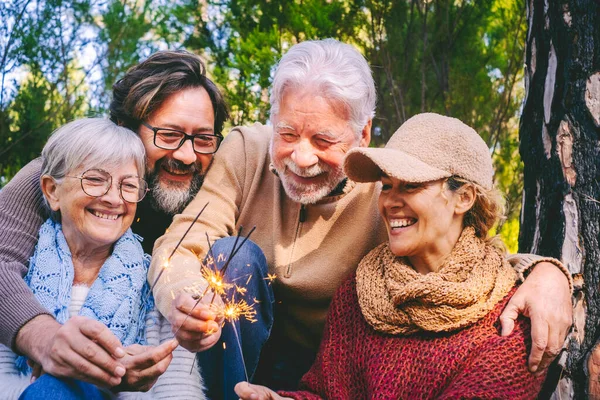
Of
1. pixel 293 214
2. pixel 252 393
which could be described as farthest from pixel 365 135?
pixel 252 393

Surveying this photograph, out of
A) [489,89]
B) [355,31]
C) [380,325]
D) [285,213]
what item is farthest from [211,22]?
[380,325]

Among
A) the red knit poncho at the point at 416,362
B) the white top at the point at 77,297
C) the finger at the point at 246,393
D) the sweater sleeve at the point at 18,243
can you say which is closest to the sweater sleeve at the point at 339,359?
the red knit poncho at the point at 416,362

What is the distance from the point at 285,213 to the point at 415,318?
3.77 feet

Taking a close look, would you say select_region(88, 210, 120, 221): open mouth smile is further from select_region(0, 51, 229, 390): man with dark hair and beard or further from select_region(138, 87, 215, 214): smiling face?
select_region(138, 87, 215, 214): smiling face

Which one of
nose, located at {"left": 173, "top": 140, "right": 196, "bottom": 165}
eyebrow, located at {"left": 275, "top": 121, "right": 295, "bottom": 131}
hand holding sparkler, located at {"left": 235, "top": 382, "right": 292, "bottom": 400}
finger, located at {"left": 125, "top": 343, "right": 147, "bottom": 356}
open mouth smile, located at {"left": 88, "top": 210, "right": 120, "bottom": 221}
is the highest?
eyebrow, located at {"left": 275, "top": 121, "right": 295, "bottom": 131}

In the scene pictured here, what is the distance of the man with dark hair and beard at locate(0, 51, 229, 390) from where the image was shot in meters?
3.05

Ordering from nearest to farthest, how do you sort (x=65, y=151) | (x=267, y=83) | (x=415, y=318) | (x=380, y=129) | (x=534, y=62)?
(x=415, y=318)
(x=65, y=151)
(x=534, y=62)
(x=267, y=83)
(x=380, y=129)

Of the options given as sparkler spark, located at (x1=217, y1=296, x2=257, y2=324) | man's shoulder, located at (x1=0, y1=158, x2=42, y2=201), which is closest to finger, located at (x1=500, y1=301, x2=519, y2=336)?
sparkler spark, located at (x1=217, y1=296, x2=257, y2=324)

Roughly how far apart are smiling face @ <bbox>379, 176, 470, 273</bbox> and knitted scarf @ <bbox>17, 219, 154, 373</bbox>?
1.23 metres

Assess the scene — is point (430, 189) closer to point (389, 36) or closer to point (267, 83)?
point (267, 83)

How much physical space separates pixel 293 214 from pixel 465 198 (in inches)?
42.1

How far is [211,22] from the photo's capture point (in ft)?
23.6

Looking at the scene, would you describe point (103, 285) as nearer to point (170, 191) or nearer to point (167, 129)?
point (170, 191)

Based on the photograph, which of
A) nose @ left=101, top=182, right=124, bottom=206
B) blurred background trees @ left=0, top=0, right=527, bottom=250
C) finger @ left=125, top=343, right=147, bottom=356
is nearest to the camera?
finger @ left=125, top=343, right=147, bottom=356
